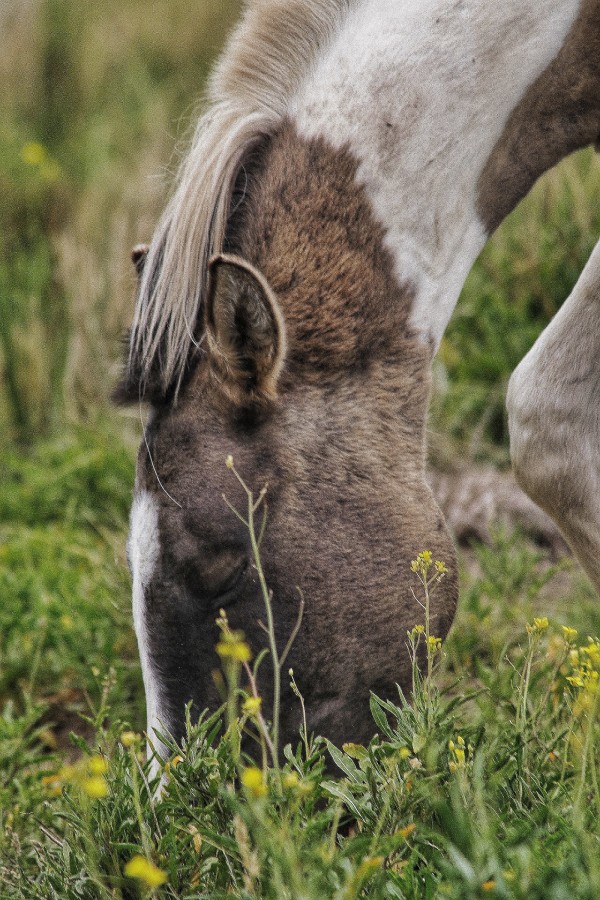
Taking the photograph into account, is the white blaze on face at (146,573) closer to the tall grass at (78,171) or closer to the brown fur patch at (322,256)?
the brown fur patch at (322,256)

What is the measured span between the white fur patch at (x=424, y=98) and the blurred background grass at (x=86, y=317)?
498 mm

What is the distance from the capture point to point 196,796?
1.87 m

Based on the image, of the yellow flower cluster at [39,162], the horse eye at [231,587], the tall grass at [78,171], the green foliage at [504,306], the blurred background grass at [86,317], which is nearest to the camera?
the horse eye at [231,587]

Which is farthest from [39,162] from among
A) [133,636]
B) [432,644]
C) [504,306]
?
[432,644]

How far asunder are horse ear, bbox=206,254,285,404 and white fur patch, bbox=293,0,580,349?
375 mm

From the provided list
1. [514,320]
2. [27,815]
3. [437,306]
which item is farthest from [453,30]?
[514,320]

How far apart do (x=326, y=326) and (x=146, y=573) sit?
2.09ft

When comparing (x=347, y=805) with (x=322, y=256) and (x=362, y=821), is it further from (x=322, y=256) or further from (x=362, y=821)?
(x=322, y=256)

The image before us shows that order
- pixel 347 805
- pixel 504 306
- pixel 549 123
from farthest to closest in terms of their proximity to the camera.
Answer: pixel 504 306
pixel 549 123
pixel 347 805

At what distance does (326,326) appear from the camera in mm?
2281

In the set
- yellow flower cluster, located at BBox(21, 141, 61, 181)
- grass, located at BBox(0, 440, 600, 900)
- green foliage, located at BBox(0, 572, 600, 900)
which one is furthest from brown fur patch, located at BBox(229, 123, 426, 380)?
yellow flower cluster, located at BBox(21, 141, 61, 181)

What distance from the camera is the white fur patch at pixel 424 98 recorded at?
232 centimetres

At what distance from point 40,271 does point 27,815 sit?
399cm

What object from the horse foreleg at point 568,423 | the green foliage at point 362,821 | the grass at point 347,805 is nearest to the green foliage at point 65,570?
the grass at point 347,805
